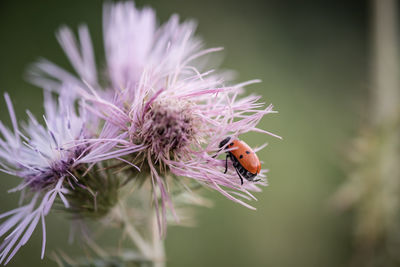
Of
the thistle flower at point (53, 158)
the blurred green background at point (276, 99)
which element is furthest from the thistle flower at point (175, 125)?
the blurred green background at point (276, 99)

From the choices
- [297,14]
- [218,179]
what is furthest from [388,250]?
[297,14]

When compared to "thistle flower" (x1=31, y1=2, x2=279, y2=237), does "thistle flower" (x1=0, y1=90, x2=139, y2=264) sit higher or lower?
lower

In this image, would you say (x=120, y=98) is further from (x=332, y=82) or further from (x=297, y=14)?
(x=297, y=14)

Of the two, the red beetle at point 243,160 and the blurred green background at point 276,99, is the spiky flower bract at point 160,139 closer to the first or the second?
the red beetle at point 243,160

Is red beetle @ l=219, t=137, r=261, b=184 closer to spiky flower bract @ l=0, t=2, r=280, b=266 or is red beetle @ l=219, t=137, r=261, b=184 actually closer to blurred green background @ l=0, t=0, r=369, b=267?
spiky flower bract @ l=0, t=2, r=280, b=266

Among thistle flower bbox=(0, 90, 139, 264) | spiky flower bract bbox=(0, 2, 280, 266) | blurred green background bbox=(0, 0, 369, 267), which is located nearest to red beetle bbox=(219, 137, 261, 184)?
spiky flower bract bbox=(0, 2, 280, 266)

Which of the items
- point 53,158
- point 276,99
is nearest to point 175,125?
point 53,158
